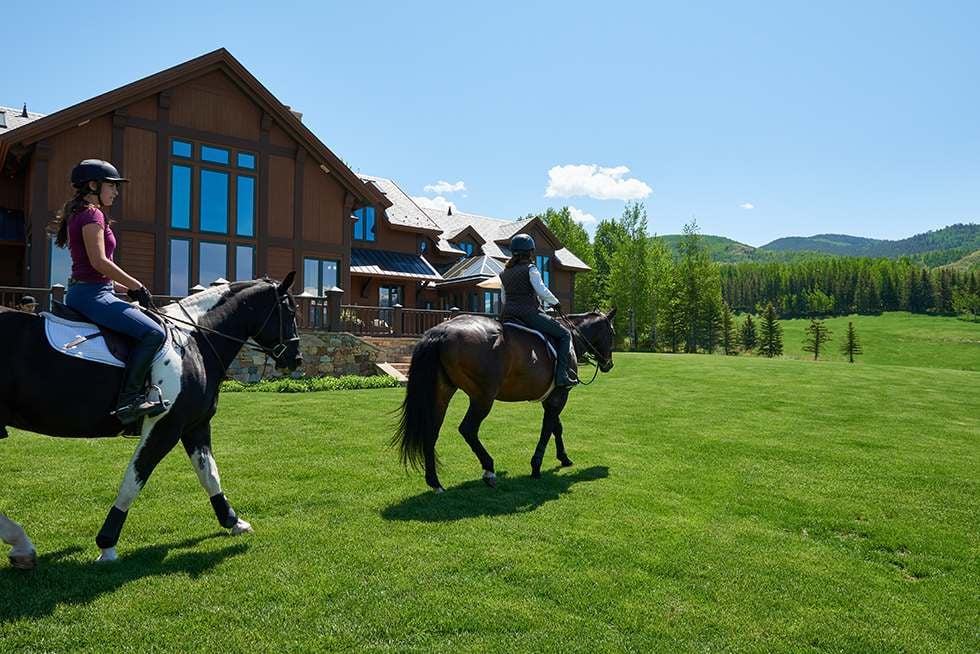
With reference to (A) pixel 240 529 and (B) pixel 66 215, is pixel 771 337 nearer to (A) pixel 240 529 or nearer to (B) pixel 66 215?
(A) pixel 240 529

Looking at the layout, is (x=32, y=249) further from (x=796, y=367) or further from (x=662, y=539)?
(x=796, y=367)

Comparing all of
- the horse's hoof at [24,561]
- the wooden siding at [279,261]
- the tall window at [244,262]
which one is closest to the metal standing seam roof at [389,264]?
the wooden siding at [279,261]

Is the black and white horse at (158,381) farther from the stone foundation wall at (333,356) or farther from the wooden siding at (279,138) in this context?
the wooden siding at (279,138)

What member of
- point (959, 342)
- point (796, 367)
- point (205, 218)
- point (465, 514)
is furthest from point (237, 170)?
point (959, 342)

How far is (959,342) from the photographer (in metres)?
76.0

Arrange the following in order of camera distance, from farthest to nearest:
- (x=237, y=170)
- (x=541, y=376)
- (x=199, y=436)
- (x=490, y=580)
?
1. (x=237, y=170)
2. (x=541, y=376)
3. (x=199, y=436)
4. (x=490, y=580)

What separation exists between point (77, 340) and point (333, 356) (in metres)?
14.4

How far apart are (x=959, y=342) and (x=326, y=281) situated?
86.3 metres

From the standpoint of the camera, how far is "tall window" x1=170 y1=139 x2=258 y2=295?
20.7 m

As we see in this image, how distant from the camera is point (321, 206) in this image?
2397 cm

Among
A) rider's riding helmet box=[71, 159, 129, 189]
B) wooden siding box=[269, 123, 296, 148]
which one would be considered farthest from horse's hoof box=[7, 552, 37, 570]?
wooden siding box=[269, 123, 296, 148]

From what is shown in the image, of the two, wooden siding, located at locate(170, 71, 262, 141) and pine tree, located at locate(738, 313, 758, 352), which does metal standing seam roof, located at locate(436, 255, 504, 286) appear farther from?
pine tree, located at locate(738, 313, 758, 352)

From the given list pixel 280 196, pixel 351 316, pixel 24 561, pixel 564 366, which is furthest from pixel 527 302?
pixel 280 196

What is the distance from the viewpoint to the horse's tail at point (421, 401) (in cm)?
674
